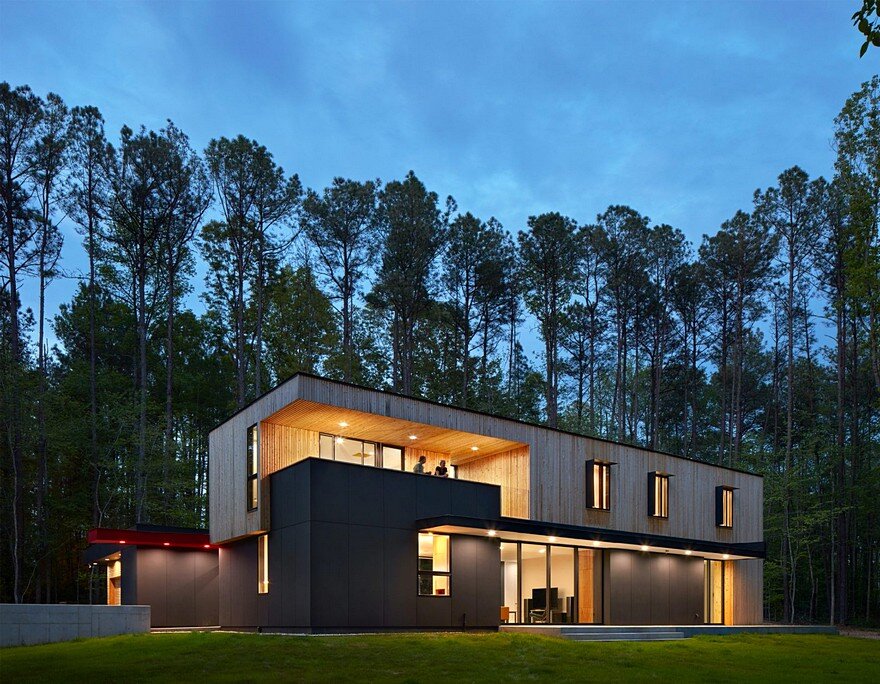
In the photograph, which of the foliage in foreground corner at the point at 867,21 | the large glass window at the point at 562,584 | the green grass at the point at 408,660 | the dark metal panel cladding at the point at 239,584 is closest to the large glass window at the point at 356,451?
the dark metal panel cladding at the point at 239,584

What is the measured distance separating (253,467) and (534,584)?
7808 mm

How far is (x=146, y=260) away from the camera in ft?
113

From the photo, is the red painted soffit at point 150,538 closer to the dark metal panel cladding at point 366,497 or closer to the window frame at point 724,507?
the dark metal panel cladding at point 366,497

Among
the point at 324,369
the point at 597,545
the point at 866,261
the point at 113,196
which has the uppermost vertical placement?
the point at 113,196

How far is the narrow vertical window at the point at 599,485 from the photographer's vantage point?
Result: 71.5 ft

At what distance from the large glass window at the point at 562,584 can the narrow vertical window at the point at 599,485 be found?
175cm

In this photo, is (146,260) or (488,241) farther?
(488,241)

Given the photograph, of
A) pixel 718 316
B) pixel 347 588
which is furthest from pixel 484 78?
pixel 347 588

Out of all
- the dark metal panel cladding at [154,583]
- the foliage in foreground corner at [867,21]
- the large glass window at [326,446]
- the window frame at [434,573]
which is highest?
the foliage in foreground corner at [867,21]

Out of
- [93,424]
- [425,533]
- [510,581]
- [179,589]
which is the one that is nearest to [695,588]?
[510,581]

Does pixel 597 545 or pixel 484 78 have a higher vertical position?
pixel 484 78

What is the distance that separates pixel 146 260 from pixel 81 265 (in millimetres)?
4199

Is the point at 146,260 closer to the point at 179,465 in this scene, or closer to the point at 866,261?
the point at 179,465

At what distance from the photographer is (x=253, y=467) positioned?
18.6 m
